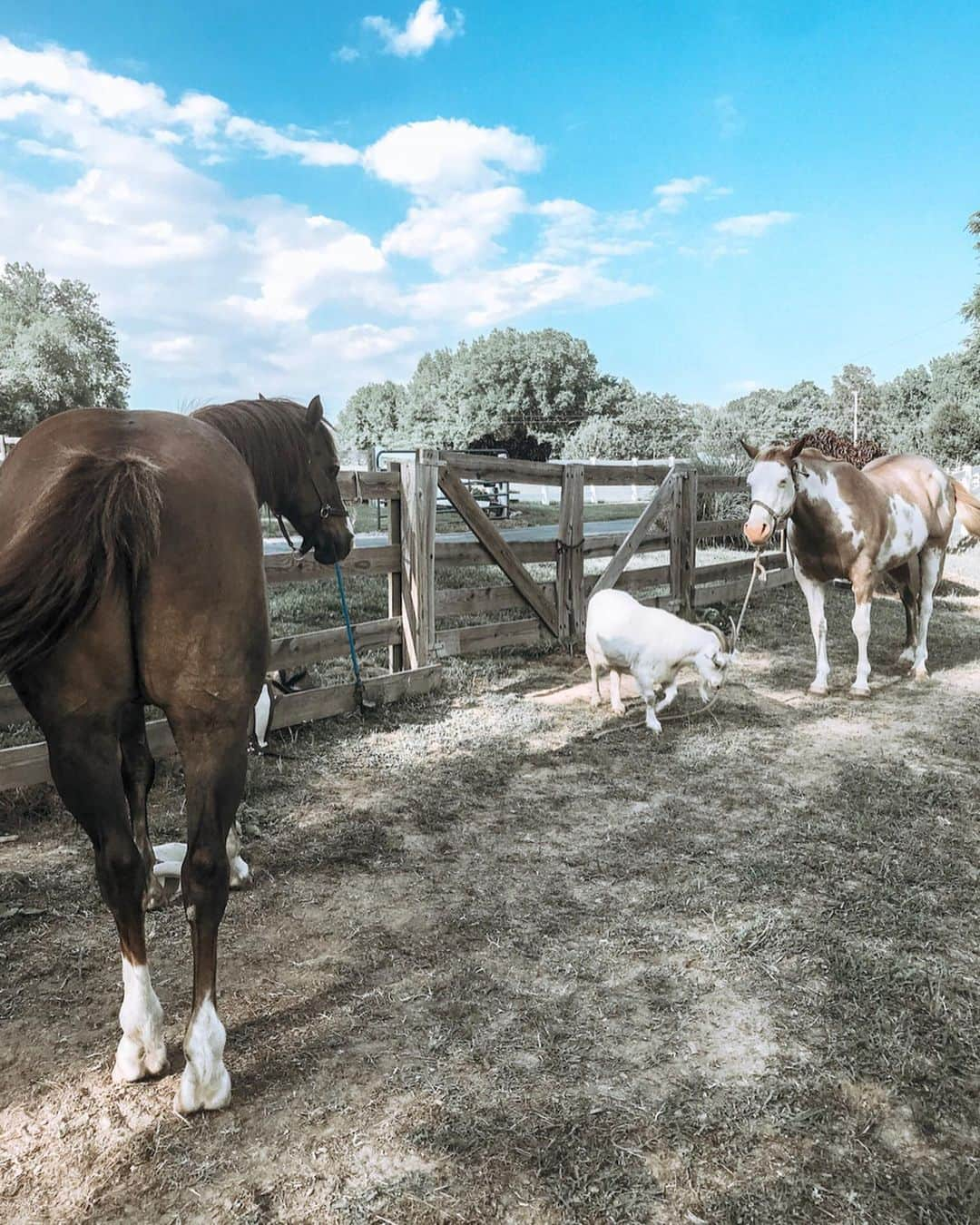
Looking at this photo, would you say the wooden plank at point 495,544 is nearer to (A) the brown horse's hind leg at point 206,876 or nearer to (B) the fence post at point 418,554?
(B) the fence post at point 418,554

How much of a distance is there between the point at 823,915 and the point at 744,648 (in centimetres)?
515

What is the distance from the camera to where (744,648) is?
7914 mm

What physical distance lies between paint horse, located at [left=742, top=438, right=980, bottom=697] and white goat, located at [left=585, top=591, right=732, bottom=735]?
1.05 meters

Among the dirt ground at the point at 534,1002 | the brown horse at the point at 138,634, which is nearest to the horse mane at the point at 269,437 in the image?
the brown horse at the point at 138,634

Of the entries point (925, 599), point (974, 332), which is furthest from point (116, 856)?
point (974, 332)

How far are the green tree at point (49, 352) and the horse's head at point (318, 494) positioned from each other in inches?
1268

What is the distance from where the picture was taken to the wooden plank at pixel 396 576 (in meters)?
5.77

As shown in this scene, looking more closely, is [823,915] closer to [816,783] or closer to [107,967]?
[816,783]

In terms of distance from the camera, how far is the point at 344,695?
5.27 metres

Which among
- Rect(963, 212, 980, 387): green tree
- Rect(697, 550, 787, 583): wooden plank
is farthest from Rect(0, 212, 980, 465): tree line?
Rect(697, 550, 787, 583): wooden plank

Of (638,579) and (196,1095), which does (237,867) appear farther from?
(638,579)

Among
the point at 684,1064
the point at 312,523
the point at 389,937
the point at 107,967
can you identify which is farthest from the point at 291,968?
the point at 312,523

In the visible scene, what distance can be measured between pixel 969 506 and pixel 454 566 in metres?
5.69

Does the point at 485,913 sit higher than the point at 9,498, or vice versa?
the point at 9,498
